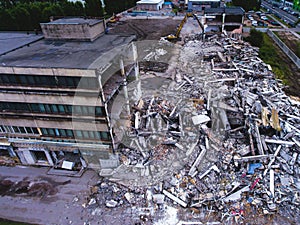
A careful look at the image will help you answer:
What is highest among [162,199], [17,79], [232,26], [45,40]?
[45,40]

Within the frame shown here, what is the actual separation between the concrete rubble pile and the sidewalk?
240 centimetres

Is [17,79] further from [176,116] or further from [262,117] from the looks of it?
[262,117]

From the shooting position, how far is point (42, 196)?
22219mm

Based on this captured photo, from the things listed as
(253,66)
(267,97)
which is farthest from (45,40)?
(253,66)

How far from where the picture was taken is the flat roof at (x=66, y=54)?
20.2 meters

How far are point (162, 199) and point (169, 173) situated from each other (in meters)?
2.78

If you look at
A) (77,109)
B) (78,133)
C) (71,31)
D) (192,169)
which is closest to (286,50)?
(192,169)

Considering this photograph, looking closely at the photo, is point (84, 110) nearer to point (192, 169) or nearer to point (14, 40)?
point (192, 169)

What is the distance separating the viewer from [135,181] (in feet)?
72.0

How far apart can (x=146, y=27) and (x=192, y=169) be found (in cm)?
5641

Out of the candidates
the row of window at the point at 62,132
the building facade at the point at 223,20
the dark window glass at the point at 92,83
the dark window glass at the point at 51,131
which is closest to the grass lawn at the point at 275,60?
the building facade at the point at 223,20

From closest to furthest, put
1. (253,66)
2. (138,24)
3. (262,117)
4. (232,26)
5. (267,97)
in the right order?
(262,117), (267,97), (253,66), (232,26), (138,24)

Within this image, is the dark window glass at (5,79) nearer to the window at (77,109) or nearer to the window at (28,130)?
the window at (28,130)

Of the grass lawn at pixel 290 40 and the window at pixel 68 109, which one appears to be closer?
the window at pixel 68 109
